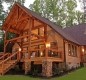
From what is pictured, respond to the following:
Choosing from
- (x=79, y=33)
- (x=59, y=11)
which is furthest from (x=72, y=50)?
(x=59, y=11)

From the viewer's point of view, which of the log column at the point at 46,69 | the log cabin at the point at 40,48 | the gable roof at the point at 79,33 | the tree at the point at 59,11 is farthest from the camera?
the tree at the point at 59,11

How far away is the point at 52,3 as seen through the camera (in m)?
51.1

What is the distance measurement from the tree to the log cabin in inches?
763

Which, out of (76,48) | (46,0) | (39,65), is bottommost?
(39,65)

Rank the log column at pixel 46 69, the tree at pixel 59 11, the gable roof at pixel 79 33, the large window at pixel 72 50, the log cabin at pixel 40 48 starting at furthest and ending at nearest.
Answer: the tree at pixel 59 11 < the gable roof at pixel 79 33 < the large window at pixel 72 50 < the log cabin at pixel 40 48 < the log column at pixel 46 69

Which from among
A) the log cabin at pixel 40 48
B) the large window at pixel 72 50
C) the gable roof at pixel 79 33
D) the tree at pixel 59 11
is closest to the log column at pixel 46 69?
the log cabin at pixel 40 48

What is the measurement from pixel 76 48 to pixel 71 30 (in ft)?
21.1

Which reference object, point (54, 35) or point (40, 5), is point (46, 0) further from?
point (54, 35)

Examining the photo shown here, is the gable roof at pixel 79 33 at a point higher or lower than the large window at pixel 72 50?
higher

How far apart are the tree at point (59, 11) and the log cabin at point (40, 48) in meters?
19.4

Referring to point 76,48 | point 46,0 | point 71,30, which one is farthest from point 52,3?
point 76,48

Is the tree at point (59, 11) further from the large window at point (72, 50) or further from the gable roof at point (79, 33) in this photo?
the large window at point (72, 50)

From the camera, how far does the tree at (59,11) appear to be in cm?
5022

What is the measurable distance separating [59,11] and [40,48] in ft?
90.5
